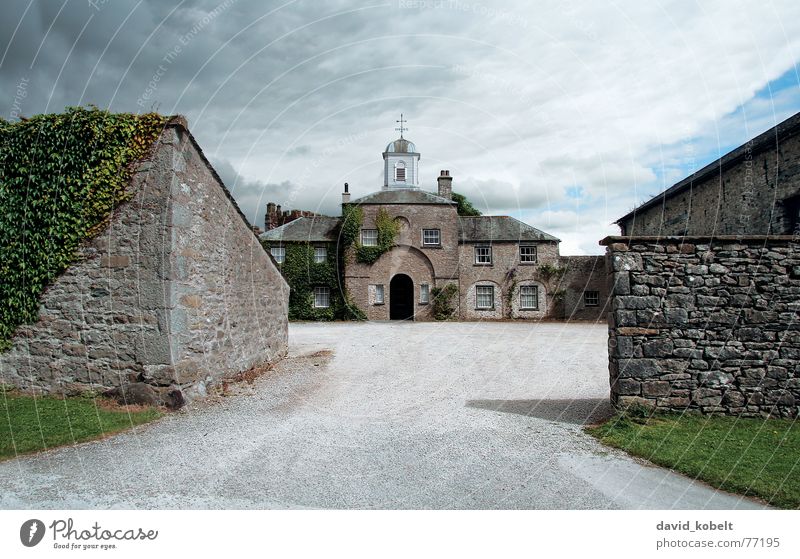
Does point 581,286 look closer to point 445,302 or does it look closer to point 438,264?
point 445,302

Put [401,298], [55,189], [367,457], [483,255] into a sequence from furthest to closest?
1. [401,298]
2. [483,255]
3. [55,189]
4. [367,457]

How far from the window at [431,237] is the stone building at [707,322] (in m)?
25.2

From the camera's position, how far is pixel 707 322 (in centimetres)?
779

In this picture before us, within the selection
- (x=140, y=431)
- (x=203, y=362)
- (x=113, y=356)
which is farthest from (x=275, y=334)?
(x=140, y=431)

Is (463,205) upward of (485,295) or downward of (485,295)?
upward

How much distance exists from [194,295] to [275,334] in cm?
526

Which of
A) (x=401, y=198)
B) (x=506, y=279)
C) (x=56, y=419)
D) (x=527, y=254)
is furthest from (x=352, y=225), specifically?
(x=56, y=419)

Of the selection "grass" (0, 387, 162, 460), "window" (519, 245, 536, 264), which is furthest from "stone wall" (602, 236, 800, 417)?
"window" (519, 245, 536, 264)

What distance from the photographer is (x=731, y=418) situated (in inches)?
301

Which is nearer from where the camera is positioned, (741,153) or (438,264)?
(741,153)

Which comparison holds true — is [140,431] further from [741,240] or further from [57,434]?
[741,240]

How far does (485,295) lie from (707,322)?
83.7 ft

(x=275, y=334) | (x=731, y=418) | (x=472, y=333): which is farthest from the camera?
(x=472, y=333)

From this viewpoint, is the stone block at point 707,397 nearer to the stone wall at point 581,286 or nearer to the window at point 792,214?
the window at point 792,214
